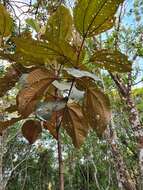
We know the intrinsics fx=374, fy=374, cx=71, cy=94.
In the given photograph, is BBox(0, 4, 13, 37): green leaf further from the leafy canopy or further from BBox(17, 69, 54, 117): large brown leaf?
BBox(17, 69, 54, 117): large brown leaf

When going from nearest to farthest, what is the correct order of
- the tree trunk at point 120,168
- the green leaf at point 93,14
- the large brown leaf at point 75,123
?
1. the green leaf at point 93,14
2. the large brown leaf at point 75,123
3. the tree trunk at point 120,168

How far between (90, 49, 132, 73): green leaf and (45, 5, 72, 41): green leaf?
0.20 feet

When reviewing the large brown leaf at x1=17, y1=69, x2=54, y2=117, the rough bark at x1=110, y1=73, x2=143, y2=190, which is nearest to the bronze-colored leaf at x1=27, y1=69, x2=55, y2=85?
the large brown leaf at x1=17, y1=69, x2=54, y2=117

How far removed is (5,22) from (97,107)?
21 cm

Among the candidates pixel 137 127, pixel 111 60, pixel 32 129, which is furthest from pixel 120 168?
pixel 111 60

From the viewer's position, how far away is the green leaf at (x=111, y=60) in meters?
0.60

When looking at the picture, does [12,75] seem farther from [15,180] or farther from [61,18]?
[15,180]

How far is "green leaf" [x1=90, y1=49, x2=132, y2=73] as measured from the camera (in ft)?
1.98

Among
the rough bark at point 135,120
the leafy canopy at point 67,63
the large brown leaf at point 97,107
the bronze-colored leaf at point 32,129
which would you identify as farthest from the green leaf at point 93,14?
the rough bark at point 135,120

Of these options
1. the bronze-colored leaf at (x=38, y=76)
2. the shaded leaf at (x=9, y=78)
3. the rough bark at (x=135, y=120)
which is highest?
the rough bark at (x=135, y=120)

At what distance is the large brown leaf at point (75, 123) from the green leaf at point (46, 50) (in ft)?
0.37

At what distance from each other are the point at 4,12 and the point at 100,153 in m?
13.3

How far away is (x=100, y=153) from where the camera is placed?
13664mm

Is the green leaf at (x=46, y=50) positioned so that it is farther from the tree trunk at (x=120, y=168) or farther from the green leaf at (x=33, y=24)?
the tree trunk at (x=120, y=168)
